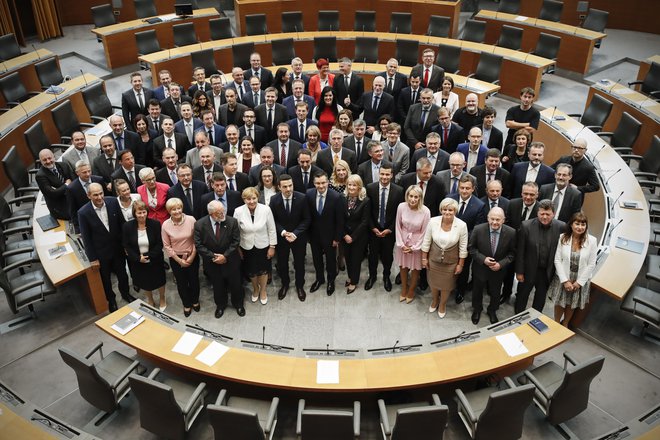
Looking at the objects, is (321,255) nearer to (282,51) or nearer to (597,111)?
(597,111)

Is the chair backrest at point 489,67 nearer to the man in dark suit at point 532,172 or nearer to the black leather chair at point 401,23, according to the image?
the black leather chair at point 401,23

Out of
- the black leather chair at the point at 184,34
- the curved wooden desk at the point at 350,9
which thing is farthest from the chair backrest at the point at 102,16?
the curved wooden desk at the point at 350,9

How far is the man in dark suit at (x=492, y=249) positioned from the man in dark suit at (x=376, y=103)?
9.21 feet

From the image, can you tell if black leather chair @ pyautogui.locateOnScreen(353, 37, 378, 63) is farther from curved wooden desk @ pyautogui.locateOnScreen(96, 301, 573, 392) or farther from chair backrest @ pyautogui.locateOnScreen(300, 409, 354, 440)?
chair backrest @ pyautogui.locateOnScreen(300, 409, 354, 440)

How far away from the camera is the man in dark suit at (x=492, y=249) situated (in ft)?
18.2

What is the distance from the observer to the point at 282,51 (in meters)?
11.2

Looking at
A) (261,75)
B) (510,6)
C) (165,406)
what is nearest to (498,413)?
(165,406)

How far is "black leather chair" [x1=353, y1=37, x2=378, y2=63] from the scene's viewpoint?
11.2 m

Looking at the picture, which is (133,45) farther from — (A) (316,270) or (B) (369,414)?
(B) (369,414)

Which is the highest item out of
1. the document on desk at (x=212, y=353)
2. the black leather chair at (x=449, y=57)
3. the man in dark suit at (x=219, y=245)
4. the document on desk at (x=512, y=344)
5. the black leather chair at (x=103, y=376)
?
the black leather chair at (x=449, y=57)

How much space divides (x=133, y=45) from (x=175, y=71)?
1681 mm

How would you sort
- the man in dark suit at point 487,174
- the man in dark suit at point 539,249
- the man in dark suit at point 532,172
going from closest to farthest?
the man in dark suit at point 539,249
the man in dark suit at point 487,174
the man in dark suit at point 532,172

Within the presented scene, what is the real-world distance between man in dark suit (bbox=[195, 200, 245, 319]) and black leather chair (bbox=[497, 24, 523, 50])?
26.6ft

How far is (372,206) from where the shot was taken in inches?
242
